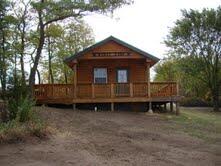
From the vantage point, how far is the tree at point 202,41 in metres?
50.3

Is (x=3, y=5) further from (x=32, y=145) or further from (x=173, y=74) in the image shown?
(x=173, y=74)

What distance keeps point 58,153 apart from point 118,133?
20.2 feet

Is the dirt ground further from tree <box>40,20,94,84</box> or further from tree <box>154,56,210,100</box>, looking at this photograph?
tree <box>40,20,94,84</box>

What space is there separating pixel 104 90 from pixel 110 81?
3427mm

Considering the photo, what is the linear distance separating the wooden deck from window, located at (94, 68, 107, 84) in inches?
133

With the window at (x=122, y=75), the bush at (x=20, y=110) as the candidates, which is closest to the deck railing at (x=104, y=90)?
the window at (x=122, y=75)

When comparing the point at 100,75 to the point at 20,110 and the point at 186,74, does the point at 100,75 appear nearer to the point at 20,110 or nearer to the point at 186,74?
the point at 20,110

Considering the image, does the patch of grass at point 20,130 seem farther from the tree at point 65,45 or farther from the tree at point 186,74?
the tree at point 65,45

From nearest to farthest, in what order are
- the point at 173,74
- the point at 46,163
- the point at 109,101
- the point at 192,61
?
the point at 46,163, the point at 109,101, the point at 192,61, the point at 173,74

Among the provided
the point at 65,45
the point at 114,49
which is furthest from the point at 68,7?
the point at 65,45

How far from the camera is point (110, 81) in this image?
37344mm

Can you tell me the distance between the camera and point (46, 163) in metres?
15.2

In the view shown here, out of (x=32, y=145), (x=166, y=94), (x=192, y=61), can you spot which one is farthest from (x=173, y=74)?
(x=32, y=145)

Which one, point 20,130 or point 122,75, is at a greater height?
point 122,75
